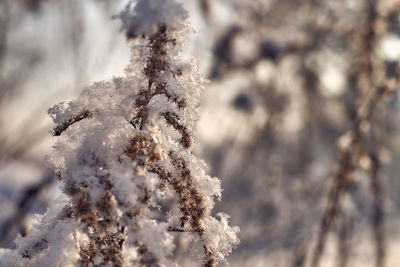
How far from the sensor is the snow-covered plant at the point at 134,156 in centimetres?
93

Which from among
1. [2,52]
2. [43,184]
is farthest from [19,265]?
[2,52]

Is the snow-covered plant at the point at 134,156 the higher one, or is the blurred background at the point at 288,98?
the blurred background at the point at 288,98

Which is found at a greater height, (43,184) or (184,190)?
(43,184)

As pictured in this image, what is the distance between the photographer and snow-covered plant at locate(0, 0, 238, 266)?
0.93 metres

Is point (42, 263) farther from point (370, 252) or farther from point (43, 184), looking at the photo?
point (370, 252)

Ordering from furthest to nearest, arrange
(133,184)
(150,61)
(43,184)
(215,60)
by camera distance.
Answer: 1. (215,60)
2. (43,184)
3. (150,61)
4. (133,184)

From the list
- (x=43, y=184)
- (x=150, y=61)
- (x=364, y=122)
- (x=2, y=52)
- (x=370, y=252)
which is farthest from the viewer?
(x=370, y=252)

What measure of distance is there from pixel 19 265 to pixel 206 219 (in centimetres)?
50

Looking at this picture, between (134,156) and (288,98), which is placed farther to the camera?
(288,98)

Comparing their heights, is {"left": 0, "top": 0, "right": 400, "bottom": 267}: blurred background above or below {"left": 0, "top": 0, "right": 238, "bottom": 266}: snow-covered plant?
above

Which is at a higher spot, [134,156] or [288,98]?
[288,98]

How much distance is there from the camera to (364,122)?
2.77 m

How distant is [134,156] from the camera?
96 cm

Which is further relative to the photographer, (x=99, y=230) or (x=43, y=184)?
(x=43, y=184)
